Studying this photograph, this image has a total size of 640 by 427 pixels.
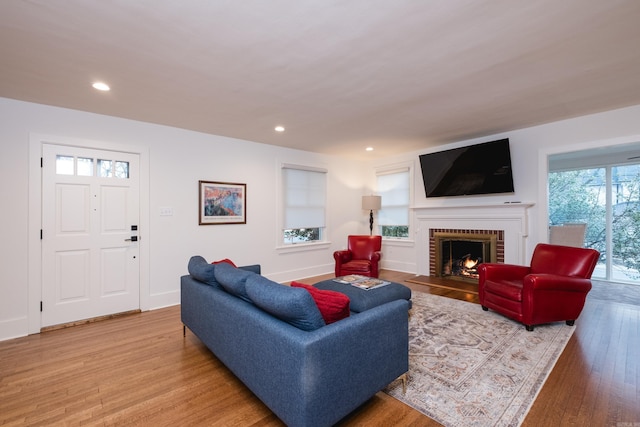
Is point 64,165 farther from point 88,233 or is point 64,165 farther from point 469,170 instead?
point 469,170

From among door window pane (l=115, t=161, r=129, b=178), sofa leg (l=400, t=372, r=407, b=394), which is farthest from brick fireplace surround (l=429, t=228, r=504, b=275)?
door window pane (l=115, t=161, r=129, b=178)

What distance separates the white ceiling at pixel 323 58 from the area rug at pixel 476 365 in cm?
251

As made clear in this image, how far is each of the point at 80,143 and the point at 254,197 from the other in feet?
7.79

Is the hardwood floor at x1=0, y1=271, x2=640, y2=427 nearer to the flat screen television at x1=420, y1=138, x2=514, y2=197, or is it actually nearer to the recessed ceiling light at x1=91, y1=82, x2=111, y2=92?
the flat screen television at x1=420, y1=138, x2=514, y2=197

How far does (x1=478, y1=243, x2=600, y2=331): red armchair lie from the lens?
9.73 ft

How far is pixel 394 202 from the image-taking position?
20.2ft

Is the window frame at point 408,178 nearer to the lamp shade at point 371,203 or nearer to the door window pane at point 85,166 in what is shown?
the lamp shade at point 371,203

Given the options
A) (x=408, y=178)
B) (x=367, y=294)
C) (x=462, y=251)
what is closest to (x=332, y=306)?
(x=367, y=294)

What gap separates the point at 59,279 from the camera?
3307 millimetres

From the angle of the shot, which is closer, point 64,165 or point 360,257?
point 64,165

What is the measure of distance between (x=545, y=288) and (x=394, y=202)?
3443 millimetres

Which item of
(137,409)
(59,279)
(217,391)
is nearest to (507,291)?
(217,391)

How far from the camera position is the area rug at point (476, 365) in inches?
71.4

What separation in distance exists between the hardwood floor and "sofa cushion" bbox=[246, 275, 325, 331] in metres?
0.70
